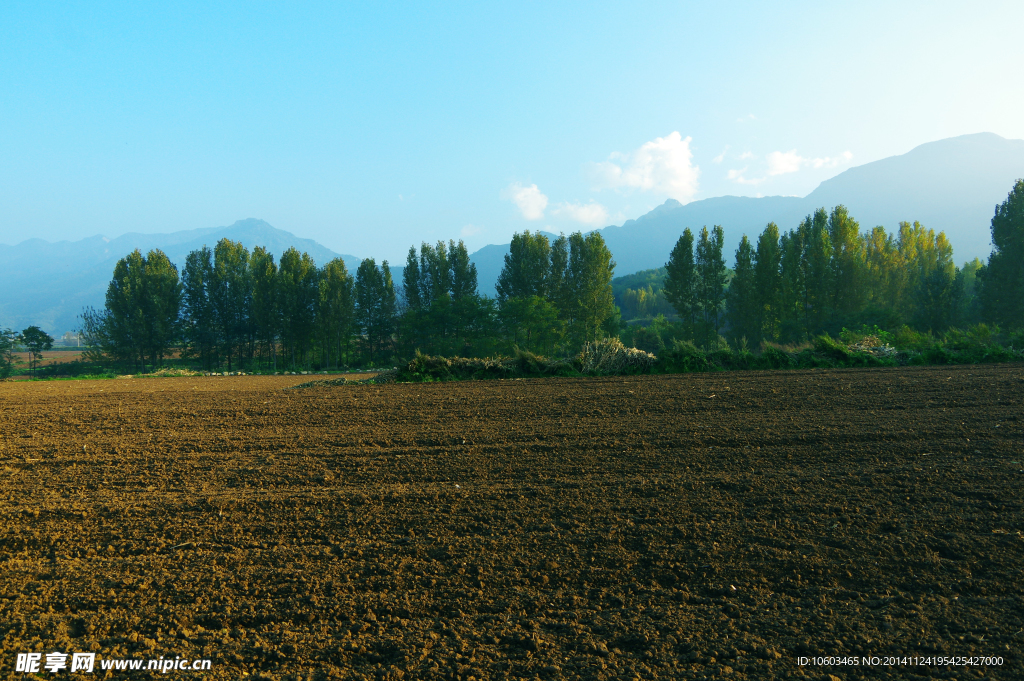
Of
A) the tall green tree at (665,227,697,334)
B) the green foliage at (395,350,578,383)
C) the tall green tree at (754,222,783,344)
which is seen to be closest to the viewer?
the green foliage at (395,350,578,383)

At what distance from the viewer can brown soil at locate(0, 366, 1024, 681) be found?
9.70 ft

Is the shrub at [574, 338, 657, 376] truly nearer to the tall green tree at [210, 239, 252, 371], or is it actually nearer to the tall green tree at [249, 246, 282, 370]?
the tall green tree at [249, 246, 282, 370]

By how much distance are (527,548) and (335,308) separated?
2129 inches

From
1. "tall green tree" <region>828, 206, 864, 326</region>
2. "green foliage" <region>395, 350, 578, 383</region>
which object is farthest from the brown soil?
"tall green tree" <region>828, 206, 864, 326</region>

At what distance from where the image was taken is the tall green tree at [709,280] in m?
52.8

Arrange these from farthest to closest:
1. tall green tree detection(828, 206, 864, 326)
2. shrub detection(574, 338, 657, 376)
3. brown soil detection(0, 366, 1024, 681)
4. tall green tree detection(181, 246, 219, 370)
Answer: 1. tall green tree detection(181, 246, 219, 370)
2. tall green tree detection(828, 206, 864, 326)
3. shrub detection(574, 338, 657, 376)
4. brown soil detection(0, 366, 1024, 681)

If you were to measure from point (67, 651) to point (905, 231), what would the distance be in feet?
253

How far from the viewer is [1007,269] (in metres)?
43.8

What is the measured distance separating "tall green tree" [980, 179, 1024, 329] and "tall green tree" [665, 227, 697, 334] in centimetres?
2544

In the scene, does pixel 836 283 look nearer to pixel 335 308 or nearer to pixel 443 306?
pixel 443 306

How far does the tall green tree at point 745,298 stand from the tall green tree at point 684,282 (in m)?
3.98

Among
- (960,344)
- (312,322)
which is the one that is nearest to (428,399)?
(960,344)

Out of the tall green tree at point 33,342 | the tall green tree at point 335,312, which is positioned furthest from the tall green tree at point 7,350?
the tall green tree at point 335,312

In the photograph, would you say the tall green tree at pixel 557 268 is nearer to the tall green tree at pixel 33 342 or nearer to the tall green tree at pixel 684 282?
the tall green tree at pixel 684 282
